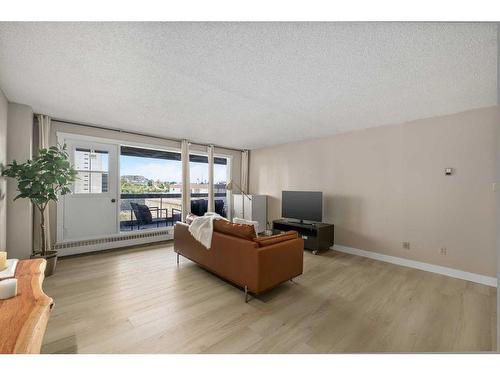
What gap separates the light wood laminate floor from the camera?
164 centimetres

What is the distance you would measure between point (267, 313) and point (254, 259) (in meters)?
0.51

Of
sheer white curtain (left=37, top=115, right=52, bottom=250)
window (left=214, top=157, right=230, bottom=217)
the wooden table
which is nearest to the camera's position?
the wooden table

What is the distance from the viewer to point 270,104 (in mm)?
2791

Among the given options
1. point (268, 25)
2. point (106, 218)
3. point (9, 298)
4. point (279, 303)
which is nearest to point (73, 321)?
point (9, 298)

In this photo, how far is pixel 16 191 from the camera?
2885mm

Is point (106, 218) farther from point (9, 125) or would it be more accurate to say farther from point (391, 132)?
point (391, 132)

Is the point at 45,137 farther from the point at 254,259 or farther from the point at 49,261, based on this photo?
the point at 254,259

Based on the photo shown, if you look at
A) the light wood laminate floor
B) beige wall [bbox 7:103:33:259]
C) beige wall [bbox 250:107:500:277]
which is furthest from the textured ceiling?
the light wood laminate floor

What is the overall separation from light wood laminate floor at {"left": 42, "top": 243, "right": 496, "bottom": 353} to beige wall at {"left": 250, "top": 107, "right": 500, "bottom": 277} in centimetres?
53

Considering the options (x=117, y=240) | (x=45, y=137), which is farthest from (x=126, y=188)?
(x=45, y=137)

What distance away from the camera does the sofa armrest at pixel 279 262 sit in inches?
87.0

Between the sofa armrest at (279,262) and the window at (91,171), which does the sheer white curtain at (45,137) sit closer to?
the window at (91,171)

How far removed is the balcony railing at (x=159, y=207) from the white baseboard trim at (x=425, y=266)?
11.3 ft

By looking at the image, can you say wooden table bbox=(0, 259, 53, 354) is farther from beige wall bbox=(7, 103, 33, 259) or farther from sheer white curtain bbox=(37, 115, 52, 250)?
sheer white curtain bbox=(37, 115, 52, 250)
